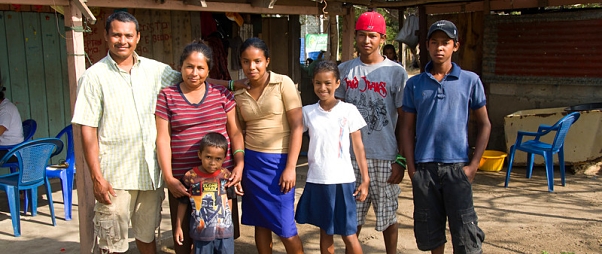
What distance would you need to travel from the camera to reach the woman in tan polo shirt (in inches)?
128

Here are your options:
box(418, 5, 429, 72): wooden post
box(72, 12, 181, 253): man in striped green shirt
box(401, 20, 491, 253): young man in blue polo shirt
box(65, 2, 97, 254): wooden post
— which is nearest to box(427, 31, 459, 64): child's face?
box(401, 20, 491, 253): young man in blue polo shirt

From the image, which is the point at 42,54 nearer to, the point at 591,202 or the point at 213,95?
the point at 213,95

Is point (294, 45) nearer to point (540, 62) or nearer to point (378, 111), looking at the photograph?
point (540, 62)

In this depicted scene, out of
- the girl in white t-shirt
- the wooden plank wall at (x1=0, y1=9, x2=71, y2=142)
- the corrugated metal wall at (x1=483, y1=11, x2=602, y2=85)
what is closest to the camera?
the girl in white t-shirt

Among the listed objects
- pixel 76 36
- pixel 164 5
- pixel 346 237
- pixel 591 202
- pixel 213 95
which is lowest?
pixel 591 202

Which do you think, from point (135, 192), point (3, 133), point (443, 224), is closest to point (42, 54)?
point (3, 133)

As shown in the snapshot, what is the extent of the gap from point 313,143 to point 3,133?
352 centimetres

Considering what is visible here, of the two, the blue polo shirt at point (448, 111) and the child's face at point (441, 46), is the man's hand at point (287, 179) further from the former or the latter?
the child's face at point (441, 46)

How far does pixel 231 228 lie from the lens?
3.27 m

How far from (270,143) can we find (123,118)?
2.89ft

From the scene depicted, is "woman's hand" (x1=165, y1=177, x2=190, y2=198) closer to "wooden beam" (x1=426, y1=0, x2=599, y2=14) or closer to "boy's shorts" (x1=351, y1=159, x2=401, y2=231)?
"boy's shorts" (x1=351, y1=159, x2=401, y2=231)

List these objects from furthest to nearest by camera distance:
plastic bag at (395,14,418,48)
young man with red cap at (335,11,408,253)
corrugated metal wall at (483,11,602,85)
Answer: plastic bag at (395,14,418,48)
corrugated metal wall at (483,11,602,85)
young man with red cap at (335,11,408,253)

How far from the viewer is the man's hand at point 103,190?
305cm

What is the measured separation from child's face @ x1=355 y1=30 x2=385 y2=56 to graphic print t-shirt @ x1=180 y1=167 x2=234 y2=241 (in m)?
1.17
